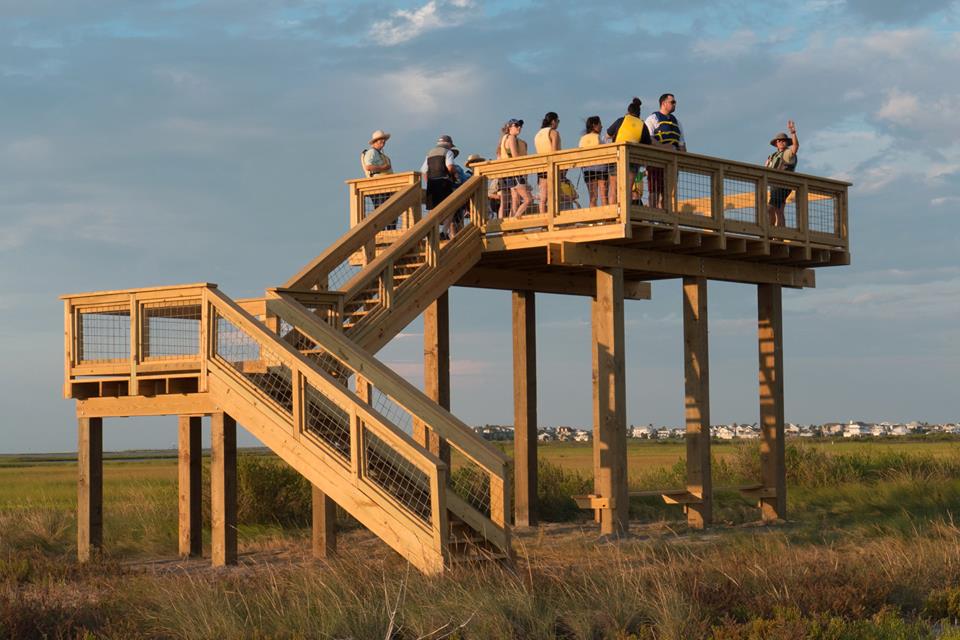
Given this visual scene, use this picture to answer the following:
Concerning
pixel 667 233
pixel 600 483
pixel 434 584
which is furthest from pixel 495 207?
pixel 434 584

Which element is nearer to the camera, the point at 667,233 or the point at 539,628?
the point at 539,628

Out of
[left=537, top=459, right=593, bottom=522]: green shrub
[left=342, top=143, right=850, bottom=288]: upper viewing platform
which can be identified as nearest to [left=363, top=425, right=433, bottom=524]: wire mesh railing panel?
[left=342, top=143, right=850, bottom=288]: upper viewing platform

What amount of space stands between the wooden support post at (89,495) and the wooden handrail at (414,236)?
517 centimetres

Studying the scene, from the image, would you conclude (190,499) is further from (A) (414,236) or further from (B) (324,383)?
(B) (324,383)

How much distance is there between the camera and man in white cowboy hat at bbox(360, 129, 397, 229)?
80.7 ft

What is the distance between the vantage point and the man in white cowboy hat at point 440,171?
2341 cm

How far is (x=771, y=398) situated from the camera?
2619 centimetres

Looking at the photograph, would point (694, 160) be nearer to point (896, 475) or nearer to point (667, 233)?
point (667, 233)

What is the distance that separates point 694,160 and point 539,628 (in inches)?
450

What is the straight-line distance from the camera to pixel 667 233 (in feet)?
72.7

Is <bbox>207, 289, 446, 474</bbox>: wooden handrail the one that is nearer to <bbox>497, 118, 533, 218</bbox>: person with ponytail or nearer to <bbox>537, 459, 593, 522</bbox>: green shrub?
<bbox>497, 118, 533, 218</bbox>: person with ponytail

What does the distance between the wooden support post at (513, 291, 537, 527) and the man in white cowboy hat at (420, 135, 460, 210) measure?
368 centimetres

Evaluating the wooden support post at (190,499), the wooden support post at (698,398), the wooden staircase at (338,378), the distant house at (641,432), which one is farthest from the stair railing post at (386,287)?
the distant house at (641,432)

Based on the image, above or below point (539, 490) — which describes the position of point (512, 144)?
above
